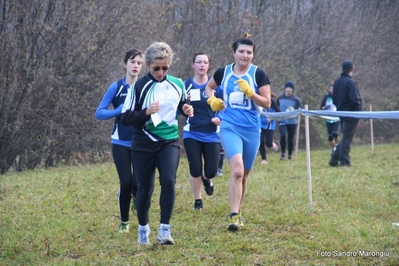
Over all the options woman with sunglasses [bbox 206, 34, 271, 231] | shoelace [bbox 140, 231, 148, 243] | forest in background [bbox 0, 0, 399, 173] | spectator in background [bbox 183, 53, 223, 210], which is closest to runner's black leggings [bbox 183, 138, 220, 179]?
spectator in background [bbox 183, 53, 223, 210]

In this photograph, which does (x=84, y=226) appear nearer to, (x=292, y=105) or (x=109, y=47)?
(x=109, y=47)

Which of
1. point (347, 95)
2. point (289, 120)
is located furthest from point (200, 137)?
point (289, 120)

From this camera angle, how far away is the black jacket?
44.9 feet

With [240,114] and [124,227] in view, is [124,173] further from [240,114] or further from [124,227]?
[240,114]

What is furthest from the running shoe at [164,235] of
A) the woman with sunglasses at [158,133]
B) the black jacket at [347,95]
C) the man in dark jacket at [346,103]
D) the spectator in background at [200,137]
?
the black jacket at [347,95]

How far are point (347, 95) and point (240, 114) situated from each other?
22.9 feet

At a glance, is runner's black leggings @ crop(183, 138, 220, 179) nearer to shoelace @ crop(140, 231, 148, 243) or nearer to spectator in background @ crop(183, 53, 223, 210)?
spectator in background @ crop(183, 53, 223, 210)

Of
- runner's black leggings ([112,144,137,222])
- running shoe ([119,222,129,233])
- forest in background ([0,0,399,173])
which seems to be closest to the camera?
runner's black leggings ([112,144,137,222])

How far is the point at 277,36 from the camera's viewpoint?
2384cm

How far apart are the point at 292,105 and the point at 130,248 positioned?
11.5 meters

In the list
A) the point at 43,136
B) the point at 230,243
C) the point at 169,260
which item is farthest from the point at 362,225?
the point at 43,136

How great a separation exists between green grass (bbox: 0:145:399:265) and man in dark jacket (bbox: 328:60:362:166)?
6.63ft

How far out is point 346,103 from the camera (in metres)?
13.9

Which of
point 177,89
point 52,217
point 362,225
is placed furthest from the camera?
point 52,217
